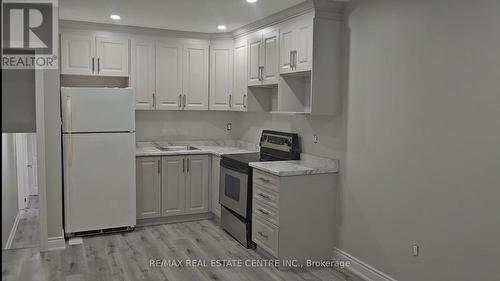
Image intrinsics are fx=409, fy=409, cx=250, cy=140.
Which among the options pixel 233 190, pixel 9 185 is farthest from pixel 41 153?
pixel 233 190

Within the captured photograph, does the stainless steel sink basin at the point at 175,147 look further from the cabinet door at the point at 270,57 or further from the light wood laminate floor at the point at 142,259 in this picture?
the cabinet door at the point at 270,57

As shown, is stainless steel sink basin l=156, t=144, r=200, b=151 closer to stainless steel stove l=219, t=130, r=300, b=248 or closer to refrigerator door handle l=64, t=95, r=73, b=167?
stainless steel stove l=219, t=130, r=300, b=248

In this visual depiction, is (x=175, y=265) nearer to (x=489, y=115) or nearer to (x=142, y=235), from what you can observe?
(x=142, y=235)

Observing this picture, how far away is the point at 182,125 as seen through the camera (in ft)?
19.2

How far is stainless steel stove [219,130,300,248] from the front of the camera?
4312mm

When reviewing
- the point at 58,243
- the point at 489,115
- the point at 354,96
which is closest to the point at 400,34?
the point at 354,96

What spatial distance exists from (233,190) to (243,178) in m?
0.32

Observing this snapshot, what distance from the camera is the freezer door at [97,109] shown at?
14.4 feet

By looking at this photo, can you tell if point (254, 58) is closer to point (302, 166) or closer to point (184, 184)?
point (302, 166)

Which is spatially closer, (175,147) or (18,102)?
(18,102)

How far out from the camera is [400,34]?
10.5ft

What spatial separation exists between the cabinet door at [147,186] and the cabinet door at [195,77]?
975mm

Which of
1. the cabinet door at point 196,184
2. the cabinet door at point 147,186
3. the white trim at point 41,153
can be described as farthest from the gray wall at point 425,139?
the white trim at point 41,153

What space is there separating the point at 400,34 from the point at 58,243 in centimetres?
384
